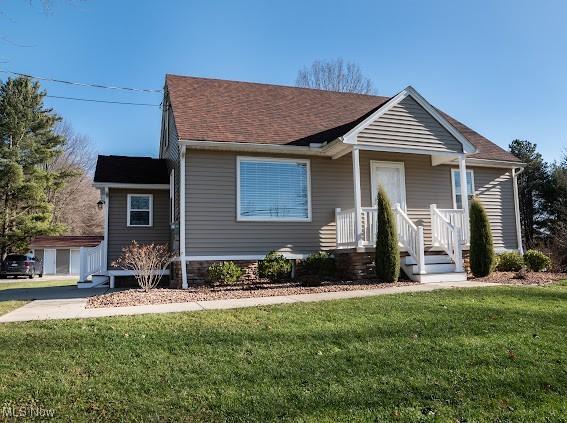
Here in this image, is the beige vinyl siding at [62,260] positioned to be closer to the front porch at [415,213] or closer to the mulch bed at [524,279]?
the front porch at [415,213]

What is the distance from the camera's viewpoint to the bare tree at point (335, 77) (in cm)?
3150

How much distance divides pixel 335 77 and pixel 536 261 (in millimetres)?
22150

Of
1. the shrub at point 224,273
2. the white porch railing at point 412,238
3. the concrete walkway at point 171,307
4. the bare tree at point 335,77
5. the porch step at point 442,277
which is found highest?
the bare tree at point 335,77

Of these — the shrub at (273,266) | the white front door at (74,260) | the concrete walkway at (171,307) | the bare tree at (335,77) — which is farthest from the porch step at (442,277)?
the white front door at (74,260)

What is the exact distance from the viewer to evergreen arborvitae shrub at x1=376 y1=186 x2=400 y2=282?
1012cm

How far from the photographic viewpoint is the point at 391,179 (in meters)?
13.1

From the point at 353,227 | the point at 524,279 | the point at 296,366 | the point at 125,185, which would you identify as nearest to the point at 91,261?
the point at 125,185

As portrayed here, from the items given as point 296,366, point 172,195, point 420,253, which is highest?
point 172,195

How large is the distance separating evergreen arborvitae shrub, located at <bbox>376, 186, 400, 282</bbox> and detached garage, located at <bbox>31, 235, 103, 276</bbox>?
1046 inches

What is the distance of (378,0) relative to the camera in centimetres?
1348

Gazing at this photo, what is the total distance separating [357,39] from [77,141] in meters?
31.8

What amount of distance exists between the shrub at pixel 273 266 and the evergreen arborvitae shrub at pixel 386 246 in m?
2.27

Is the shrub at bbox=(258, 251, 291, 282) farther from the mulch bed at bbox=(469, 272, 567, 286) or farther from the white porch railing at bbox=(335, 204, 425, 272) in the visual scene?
the mulch bed at bbox=(469, 272, 567, 286)

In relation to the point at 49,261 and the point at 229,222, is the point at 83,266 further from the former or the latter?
the point at 49,261
